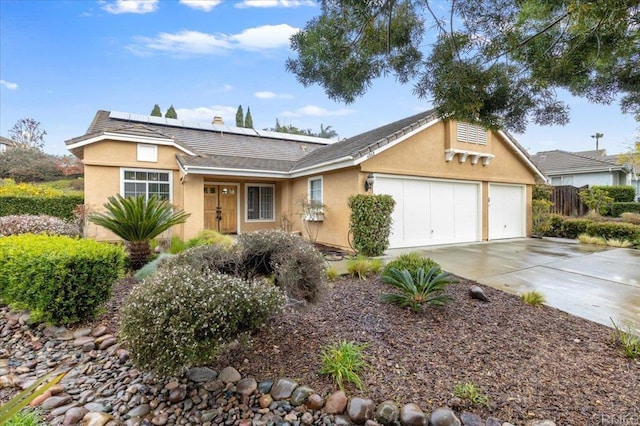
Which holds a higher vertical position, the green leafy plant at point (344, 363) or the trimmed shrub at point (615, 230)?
the trimmed shrub at point (615, 230)

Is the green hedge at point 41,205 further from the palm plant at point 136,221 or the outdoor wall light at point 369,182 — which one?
the outdoor wall light at point 369,182

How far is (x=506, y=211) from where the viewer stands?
1297 centimetres

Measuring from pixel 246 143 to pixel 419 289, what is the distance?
1477 cm

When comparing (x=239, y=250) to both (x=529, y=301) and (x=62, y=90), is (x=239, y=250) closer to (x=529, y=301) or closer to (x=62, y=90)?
(x=529, y=301)

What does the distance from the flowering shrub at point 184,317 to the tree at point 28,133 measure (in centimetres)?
3569

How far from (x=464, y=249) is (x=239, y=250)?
8.36 metres

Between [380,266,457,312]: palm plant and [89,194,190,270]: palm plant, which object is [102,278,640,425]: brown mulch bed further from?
[89,194,190,270]: palm plant

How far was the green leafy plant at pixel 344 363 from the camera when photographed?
281 cm

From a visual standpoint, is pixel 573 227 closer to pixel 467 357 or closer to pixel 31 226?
pixel 467 357

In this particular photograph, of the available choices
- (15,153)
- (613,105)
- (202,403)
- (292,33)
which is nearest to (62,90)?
(15,153)

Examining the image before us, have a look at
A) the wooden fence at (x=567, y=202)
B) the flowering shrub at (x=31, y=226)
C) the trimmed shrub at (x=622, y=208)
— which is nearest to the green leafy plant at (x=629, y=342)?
the flowering shrub at (x=31, y=226)

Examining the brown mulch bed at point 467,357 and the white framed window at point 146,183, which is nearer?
the brown mulch bed at point 467,357

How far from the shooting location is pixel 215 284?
9.62 feet

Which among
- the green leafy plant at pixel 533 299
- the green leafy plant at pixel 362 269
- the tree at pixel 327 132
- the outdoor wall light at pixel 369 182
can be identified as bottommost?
the green leafy plant at pixel 533 299
